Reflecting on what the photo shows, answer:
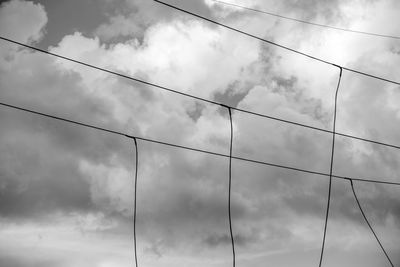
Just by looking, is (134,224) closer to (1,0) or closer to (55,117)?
(55,117)

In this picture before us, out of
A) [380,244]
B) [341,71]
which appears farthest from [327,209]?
[341,71]

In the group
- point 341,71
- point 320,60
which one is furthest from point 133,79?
point 341,71

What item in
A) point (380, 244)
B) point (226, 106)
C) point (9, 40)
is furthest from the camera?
point (380, 244)

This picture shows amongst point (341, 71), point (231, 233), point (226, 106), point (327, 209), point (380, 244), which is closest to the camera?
point (226, 106)

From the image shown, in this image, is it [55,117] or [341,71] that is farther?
[341,71]

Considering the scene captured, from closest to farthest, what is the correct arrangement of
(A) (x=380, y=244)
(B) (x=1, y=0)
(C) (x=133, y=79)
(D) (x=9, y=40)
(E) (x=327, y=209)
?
(B) (x=1, y=0), (D) (x=9, y=40), (C) (x=133, y=79), (E) (x=327, y=209), (A) (x=380, y=244)

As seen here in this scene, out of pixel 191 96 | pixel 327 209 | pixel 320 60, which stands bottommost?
pixel 327 209

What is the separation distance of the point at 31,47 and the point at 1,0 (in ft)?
5.35

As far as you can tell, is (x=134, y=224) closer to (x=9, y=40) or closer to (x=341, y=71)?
(x=9, y=40)

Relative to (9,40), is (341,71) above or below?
above

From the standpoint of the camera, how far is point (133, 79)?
13.5 metres

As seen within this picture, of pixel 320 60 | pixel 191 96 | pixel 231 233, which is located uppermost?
pixel 320 60

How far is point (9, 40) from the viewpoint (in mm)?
12312

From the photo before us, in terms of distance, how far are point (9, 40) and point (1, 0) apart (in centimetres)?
143
